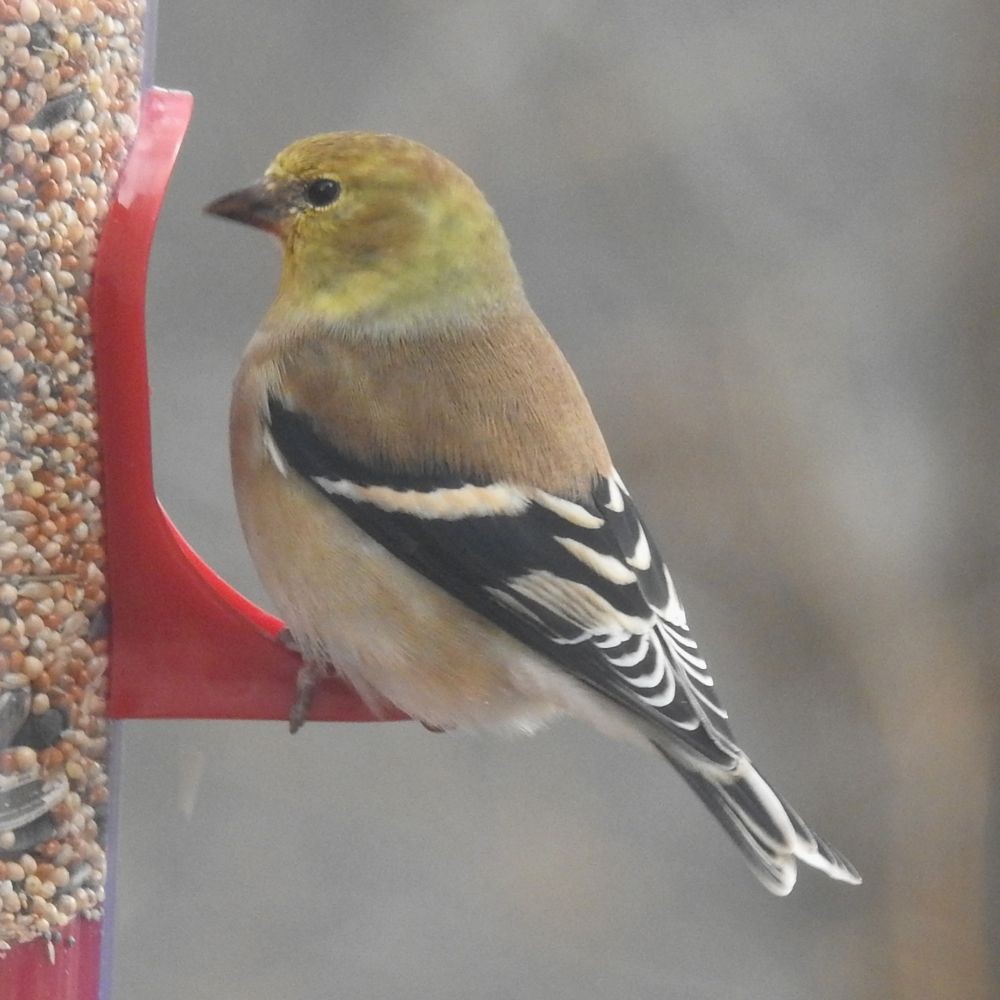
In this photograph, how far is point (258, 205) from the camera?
7.61 feet

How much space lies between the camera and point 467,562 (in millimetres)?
2172

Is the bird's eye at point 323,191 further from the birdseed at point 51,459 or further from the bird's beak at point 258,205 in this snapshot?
the birdseed at point 51,459

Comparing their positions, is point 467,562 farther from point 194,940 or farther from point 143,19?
point 194,940

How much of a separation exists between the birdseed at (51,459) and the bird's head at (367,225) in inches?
11.6

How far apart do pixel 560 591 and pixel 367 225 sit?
576 mm

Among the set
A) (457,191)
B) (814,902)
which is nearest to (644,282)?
(814,902)

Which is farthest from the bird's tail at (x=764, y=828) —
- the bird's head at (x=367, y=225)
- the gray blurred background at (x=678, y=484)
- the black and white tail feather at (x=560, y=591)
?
the gray blurred background at (x=678, y=484)

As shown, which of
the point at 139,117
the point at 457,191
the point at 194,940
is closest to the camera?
the point at 139,117

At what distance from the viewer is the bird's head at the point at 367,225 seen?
7.58 ft

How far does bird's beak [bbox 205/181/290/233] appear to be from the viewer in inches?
90.7

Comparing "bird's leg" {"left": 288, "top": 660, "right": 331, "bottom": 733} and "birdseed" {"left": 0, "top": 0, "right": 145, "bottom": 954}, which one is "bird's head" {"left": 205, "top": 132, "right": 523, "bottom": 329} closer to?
"birdseed" {"left": 0, "top": 0, "right": 145, "bottom": 954}

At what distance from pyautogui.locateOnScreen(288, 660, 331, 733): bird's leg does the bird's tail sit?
20.0 inches

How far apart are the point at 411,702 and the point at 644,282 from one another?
274cm

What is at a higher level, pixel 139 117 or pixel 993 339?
A: pixel 139 117
